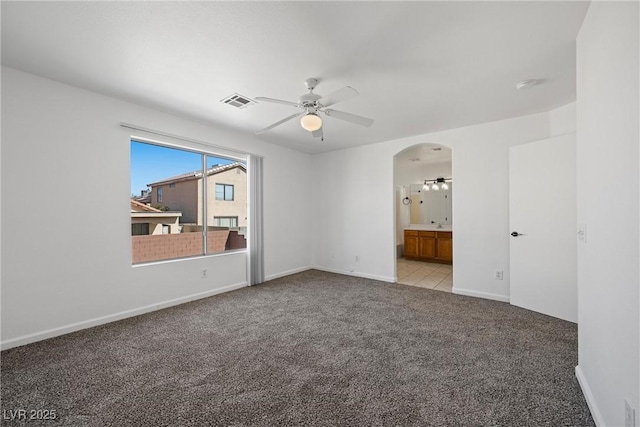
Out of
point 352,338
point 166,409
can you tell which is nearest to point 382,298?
point 352,338

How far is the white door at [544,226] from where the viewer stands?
9.50 feet

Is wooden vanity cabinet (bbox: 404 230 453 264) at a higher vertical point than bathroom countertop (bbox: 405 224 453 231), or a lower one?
lower

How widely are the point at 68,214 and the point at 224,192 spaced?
2020 mm

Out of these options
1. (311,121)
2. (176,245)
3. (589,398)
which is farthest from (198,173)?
(589,398)

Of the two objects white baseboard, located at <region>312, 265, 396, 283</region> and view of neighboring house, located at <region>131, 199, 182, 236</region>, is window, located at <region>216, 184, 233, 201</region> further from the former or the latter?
white baseboard, located at <region>312, 265, 396, 283</region>

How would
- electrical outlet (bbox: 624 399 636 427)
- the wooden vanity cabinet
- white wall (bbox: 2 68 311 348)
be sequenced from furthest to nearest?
the wooden vanity cabinet → white wall (bbox: 2 68 311 348) → electrical outlet (bbox: 624 399 636 427)

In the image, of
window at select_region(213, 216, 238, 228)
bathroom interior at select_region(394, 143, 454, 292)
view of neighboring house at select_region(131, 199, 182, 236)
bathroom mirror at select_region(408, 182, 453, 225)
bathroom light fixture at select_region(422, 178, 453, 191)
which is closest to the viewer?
view of neighboring house at select_region(131, 199, 182, 236)

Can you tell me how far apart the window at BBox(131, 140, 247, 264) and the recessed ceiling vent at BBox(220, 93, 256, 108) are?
1254 millimetres

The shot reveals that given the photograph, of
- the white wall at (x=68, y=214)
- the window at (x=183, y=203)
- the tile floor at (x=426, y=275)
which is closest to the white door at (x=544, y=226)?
the tile floor at (x=426, y=275)

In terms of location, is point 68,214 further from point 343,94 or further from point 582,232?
point 582,232

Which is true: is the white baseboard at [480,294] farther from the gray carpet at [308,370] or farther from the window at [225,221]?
the window at [225,221]

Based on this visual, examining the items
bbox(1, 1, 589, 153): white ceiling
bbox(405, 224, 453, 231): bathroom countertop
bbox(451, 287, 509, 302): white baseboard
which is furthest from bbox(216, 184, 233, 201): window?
bbox(405, 224, 453, 231): bathroom countertop

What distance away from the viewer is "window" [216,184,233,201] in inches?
169

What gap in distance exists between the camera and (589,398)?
1.59 m
